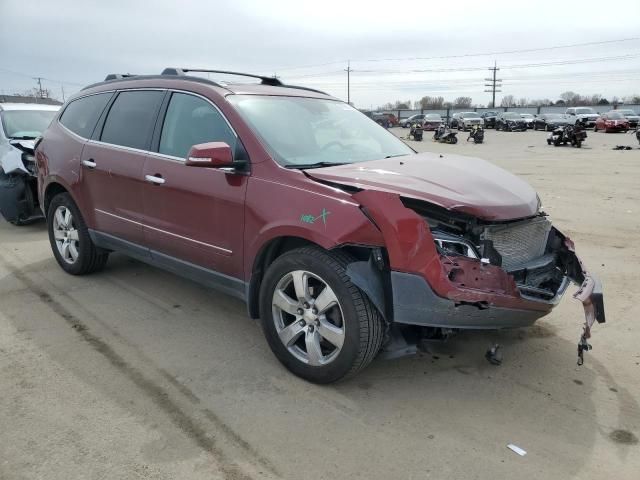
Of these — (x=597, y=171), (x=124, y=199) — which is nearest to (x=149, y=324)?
(x=124, y=199)

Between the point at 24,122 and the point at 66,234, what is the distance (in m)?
4.45

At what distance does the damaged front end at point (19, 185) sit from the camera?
24.1 ft

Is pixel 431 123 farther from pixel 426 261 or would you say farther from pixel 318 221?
pixel 426 261

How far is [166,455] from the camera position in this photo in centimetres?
258

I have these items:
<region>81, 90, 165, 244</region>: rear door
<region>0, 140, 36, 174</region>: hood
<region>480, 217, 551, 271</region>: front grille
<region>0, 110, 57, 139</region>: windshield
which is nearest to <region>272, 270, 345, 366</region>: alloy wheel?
<region>480, 217, 551, 271</region>: front grille

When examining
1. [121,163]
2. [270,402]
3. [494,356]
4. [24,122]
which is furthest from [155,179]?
[24,122]

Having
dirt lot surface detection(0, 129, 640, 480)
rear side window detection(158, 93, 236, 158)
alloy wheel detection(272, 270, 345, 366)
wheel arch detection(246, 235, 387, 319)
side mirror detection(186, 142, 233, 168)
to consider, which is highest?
rear side window detection(158, 93, 236, 158)

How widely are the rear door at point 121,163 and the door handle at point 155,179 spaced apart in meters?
0.08

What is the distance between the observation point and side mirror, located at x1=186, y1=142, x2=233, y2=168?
3.34 meters

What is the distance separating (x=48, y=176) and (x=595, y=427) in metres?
5.18

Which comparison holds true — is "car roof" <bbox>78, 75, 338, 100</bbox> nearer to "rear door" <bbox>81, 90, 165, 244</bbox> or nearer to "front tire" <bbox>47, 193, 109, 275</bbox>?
"rear door" <bbox>81, 90, 165, 244</bbox>

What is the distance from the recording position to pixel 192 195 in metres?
3.77

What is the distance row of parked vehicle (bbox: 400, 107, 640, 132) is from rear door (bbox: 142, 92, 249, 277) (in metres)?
35.5

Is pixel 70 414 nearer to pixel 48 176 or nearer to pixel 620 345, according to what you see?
pixel 48 176
